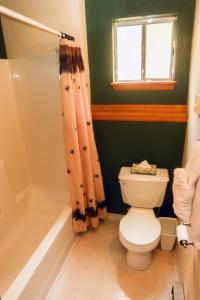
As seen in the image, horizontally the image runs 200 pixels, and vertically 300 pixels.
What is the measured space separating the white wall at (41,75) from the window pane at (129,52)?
1.08 feet

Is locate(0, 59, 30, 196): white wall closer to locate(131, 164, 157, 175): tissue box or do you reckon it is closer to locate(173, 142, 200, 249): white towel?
locate(131, 164, 157, 175): tissue box

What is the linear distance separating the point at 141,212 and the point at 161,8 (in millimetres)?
1727

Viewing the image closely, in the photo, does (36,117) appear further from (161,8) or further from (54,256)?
(161,8)

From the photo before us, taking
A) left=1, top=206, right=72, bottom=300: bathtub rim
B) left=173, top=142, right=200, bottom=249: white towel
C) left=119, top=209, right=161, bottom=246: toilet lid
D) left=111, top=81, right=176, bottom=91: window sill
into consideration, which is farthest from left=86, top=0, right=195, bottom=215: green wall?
left=173, top=142, right=200, bottom=249: white towel

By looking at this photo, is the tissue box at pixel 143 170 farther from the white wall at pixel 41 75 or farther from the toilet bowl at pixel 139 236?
the white wall at pixel 41 75

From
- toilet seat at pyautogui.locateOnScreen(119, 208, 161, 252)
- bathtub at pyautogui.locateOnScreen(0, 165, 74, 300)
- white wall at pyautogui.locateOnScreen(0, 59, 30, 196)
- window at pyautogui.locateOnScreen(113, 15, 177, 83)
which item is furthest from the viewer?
white wall at pyautogui.locateOnScreen(0, 59, 30, 196)

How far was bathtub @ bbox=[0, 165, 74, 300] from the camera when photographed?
1.36m

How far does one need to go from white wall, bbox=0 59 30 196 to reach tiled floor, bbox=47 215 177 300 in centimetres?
92

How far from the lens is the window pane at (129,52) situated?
1.81 m

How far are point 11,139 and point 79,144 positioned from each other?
0.78 meters

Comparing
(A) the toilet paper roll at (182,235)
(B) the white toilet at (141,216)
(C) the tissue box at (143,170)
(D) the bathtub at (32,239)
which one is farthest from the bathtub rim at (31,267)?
(A) the toilet paper roll at (182,235)

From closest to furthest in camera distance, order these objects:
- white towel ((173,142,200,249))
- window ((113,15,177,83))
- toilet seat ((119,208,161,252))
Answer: white towel ((173,142,200,249)) < toilet seat ((119,208,161,252)) < window ((113,15,177,83))

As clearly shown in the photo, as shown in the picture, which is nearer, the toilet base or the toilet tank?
the toilet base

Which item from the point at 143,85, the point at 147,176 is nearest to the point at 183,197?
the point at 147,176
